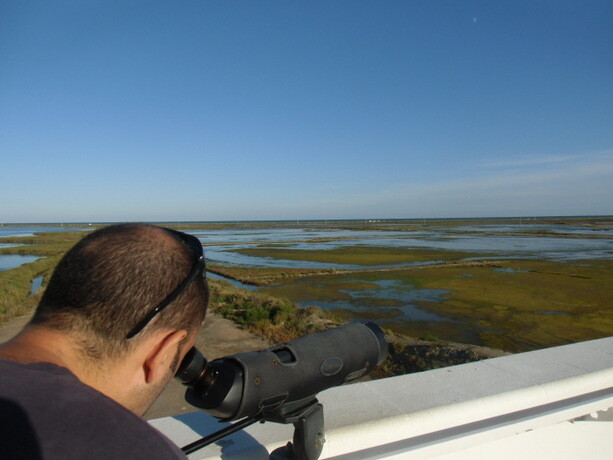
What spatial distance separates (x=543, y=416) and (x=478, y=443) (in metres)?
0.30

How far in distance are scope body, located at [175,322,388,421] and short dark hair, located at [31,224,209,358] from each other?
292 millimetres

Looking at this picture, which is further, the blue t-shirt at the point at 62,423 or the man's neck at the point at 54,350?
the man's neck at the point at 54,350

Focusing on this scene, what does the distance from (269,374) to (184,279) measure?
43 centimetres

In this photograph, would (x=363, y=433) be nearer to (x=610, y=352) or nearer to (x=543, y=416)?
(x=543, y=416)

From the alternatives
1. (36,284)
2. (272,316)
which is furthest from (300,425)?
(36,284)

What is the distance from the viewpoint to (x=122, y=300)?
90 cm

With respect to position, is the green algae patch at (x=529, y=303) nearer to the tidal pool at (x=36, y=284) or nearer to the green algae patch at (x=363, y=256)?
the green algae patch at (x=363, y=256)

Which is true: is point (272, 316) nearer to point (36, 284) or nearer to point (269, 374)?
point (269, 374)

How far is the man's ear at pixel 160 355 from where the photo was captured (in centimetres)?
94

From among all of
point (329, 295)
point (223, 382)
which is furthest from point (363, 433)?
point (329, 295)

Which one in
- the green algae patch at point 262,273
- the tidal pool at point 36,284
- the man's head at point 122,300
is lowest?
the green algae patch at point 262,273

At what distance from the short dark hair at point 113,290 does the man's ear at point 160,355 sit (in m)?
0.02

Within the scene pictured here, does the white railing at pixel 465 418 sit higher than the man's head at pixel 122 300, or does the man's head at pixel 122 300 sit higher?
the man's head at pixel 122 300

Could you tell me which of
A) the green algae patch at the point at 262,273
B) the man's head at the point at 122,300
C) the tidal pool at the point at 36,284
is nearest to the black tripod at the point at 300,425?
the man's head at the point at 122,300
